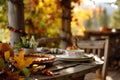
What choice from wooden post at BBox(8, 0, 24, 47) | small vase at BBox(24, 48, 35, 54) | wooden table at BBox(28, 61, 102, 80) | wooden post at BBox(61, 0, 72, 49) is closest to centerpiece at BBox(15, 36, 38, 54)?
small vase at BBox(24, 48, 35, 54)

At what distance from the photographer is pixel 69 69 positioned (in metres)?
1.93

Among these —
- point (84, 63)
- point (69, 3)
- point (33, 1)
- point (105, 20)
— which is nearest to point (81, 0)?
point (69, 3)

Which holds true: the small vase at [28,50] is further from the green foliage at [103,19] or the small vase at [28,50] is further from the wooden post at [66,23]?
the green foliage at [103,19]

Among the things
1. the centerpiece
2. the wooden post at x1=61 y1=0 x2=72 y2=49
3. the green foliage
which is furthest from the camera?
the green foliage

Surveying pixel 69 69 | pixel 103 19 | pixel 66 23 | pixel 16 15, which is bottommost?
pixel 103 19

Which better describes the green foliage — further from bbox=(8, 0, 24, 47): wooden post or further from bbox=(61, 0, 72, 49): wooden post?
bbox=(8, 0, 24, 47): wooden post

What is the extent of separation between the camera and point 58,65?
206 centimetres

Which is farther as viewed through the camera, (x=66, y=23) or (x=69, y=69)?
(x=66, y=23)

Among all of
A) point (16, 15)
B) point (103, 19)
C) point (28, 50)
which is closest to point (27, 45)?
point (28, 50)

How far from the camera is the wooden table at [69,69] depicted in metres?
1.70

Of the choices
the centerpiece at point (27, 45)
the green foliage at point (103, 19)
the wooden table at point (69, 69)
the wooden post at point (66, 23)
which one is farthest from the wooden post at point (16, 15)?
the green foliage at point (103, 19)

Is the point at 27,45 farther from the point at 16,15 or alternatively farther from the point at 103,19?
the point at 103,19

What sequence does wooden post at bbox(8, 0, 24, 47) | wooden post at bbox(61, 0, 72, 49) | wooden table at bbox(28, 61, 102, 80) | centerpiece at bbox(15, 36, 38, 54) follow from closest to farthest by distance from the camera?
wooden table at bbox(28, 61, 102, 80)
centerpiece at bbox(15, 36, 38, 54)
wooden post at bbox(8, 0, 24, 47)
wooden post at bbox(61, 0, 72, 49)

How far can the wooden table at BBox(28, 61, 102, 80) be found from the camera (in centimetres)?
170
